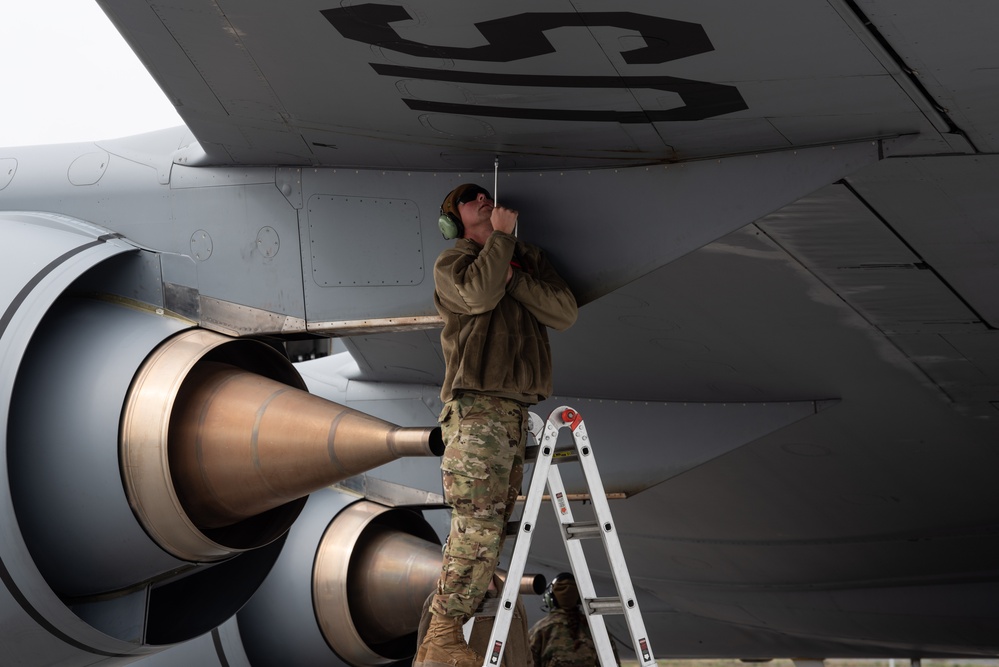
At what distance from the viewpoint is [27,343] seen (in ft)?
14.6

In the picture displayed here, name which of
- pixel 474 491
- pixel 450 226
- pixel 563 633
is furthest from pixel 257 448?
pixel 563 633

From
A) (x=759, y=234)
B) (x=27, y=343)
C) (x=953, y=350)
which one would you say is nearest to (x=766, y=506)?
(x=953, y=350)

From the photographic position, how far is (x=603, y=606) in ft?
13.2

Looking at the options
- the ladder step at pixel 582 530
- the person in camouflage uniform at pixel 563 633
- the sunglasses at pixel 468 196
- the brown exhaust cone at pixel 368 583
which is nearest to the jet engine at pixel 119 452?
the ladder step at pixel 582 530

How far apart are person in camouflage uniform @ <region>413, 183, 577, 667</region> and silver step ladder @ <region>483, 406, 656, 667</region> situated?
0.11m

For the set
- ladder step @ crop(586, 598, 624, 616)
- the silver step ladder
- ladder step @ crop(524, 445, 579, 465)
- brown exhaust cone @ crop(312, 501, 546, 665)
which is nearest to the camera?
the silver step ladder

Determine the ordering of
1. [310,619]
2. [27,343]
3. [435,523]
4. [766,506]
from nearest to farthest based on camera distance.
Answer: [27,343] < [766,506] < [310,619] < [435,523]

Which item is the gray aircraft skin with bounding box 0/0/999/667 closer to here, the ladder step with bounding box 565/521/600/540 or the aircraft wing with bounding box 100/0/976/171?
the aircraft wing with bounding box 100/0/976/171

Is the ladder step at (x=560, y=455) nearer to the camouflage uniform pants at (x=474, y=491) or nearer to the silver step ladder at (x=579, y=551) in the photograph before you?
the silver step ladder at (x=579, y=551)

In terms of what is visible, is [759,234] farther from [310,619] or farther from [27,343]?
[310,619]

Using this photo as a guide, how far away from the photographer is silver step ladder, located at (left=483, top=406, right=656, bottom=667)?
388 cm

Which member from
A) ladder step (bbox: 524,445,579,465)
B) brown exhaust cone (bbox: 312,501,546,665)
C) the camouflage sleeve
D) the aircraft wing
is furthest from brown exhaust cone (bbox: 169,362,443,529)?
the camouflage sleeve

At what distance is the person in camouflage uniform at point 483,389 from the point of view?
3912 millimetres

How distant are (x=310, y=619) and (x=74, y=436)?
270 centimetres
